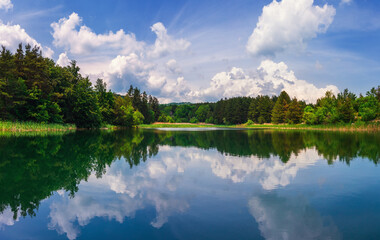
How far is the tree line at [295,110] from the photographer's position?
67625 mm

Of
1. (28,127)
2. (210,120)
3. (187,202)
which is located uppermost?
(28,127)

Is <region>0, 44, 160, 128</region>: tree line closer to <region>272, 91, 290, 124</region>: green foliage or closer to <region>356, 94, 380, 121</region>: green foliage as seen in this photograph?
<region>356, 94, 380, 121</region>: green foliage

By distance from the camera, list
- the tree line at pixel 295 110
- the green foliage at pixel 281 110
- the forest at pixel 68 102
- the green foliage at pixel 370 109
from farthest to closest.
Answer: the green foliage at pixel 281 110 → the tree line at pixel 295 110 → the green foliage at pixel 370 109 → the forest at pixel 68 102

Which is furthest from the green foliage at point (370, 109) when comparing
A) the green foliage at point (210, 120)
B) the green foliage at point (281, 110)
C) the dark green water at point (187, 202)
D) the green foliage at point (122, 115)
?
the green foliage at point (210, 120)

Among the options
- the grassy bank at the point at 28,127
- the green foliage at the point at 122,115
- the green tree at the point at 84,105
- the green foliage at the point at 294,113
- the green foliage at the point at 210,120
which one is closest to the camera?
the grassy bank at the point at 28,127

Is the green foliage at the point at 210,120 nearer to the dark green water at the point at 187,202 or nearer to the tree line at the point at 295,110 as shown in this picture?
the tree line at the point at 295,110

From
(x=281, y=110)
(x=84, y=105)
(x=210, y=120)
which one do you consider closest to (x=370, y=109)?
(x=281, y=110)

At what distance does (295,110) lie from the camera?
325 ft

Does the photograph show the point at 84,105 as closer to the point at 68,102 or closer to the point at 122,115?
the point at 68,102

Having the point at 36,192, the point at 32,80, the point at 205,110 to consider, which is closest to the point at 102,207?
the point at 36,192

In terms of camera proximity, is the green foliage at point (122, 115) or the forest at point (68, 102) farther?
the green foliage at point (122, 115)

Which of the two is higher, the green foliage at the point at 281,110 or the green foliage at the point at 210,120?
the green foliage at the point at 281,110

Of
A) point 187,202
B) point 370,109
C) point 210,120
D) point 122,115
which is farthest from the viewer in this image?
point 210,120

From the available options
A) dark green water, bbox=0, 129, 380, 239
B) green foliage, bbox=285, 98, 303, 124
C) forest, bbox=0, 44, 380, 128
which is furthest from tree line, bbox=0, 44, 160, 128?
green foliage, bbox=285, 98, 303, 124
